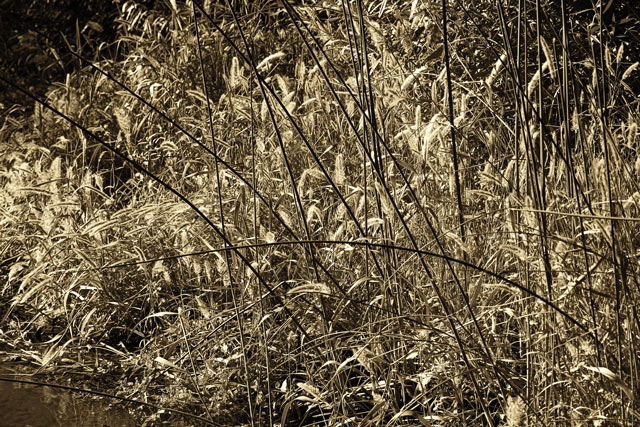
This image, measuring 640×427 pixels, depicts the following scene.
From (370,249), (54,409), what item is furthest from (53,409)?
(370,249)

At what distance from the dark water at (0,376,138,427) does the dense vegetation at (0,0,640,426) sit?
0.20 feet

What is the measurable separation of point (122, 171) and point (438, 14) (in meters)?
1.38

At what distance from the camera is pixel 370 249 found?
1275mm

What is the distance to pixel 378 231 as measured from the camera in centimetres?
175

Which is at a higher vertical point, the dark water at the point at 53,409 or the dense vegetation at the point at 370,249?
the dense vegetation at the point at 370,249

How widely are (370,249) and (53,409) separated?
0.76m

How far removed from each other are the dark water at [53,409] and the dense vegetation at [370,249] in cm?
6

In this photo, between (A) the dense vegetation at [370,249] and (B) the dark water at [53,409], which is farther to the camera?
(B) the dark water at [53,409]

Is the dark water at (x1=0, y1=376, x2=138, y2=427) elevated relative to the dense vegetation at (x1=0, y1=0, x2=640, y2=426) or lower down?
lower down

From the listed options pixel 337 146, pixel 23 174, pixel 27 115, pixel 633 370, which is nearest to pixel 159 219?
pixel 337 146

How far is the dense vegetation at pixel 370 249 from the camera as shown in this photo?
3.61 ft

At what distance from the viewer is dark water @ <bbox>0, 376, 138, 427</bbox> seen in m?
1.52

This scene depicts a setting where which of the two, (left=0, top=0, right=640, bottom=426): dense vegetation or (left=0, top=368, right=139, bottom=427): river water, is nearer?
(left=0, top=0, right=640, bottom=426): dense vegetation

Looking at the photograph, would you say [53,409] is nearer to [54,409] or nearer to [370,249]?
[54,409]
